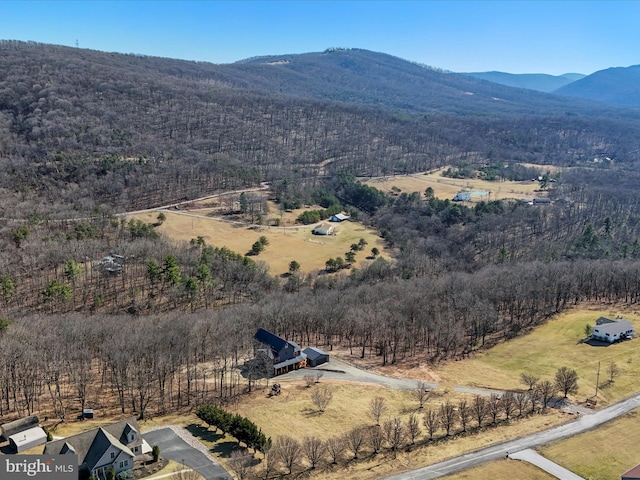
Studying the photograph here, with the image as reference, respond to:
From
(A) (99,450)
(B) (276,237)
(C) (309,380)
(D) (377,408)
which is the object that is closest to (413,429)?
(D) (377,408)

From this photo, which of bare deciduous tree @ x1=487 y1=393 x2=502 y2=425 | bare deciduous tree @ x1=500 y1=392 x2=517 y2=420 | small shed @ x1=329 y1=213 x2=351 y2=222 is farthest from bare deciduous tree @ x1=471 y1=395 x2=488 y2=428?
small shed @ x1=329 y1=213 x2=351 y2=222

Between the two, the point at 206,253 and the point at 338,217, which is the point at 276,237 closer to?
the point at 338,217

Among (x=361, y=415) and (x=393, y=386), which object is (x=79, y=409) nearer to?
(x=361, y=415)

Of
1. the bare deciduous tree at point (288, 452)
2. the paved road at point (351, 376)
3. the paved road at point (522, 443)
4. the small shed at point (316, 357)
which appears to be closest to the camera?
the bare deciduous tree at point (288, 452)

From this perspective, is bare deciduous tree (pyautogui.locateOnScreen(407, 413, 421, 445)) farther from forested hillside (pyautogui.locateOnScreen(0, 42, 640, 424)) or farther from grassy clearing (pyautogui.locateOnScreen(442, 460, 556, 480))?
forested hillside (pyautogui.locateOnScreen(0, 42, 640, 424))

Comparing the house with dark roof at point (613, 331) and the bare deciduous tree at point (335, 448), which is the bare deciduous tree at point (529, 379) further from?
the bare deciduous tree at point (335, 448)

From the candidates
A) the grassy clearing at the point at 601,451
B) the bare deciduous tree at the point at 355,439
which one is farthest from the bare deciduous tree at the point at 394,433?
the grassy clearing at the point at 601,451
